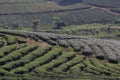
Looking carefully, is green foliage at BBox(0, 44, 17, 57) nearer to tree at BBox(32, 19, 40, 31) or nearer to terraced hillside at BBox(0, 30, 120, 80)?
terraced hillside at BBox(0, 30, 120, 80)

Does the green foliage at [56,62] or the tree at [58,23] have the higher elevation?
the green foliage at [56,62]

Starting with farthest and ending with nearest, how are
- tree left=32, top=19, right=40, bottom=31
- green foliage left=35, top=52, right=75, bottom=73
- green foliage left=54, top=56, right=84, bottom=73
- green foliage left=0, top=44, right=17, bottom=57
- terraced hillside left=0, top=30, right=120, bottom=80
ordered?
tree left=32, top=19, right=40, bottom=31 → green foliage left=0, top=44, right=17, bottom=57 → green foliage left=54, top=56, right=84, bottom=73 → green foliage left=35, top=52, right=75, bottom=73 → terraced hillside left=0, top=30, right=120, bottom=80

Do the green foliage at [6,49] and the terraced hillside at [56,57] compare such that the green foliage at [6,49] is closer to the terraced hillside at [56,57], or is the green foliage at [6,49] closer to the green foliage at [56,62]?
the terraced hillside at [56,57]

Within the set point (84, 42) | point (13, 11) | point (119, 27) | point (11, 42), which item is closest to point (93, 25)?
point (119, 27)

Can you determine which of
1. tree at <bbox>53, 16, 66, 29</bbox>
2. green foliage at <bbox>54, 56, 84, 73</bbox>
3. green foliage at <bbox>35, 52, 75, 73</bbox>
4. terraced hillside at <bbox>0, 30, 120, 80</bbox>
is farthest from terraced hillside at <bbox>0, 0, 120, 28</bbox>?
green foliage at <bbox>54, 56, 84, 73</bbox>

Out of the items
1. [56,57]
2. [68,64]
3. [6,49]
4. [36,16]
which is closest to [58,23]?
[36,16]

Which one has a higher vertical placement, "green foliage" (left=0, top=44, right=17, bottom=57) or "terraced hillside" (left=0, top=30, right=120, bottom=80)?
"green foliage" (left=0, top=44, right=17, bottom=57)

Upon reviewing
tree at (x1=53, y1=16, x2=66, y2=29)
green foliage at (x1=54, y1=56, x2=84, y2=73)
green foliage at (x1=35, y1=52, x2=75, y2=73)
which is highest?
green foliage at (x1=35, y1=52, x2=75, y2=73)

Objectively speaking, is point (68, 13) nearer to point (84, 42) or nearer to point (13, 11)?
point (13, 11)

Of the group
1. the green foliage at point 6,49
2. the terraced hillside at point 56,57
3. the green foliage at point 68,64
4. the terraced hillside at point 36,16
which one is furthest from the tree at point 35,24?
the green foliage at point 68,64
